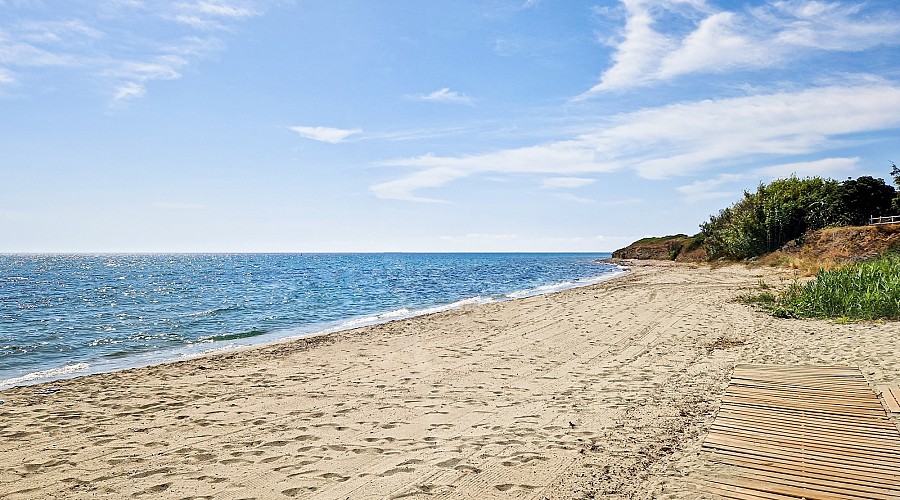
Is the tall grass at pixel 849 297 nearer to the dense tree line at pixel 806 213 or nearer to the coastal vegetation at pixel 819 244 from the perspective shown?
the coastal vegetation at pixel 819 244

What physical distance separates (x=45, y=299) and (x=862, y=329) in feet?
136

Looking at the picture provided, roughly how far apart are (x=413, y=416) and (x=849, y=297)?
605 inches

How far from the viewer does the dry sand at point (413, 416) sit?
6062 mm

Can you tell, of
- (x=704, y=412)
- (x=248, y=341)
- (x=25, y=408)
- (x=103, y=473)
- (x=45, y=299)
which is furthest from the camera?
(x=45, y=299)

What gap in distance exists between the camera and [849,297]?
55.8 feet

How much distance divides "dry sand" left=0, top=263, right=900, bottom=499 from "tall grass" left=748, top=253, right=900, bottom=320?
4.78 ft

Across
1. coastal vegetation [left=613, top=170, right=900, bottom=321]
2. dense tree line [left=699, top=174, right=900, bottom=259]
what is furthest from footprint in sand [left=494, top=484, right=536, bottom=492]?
dense tree line [left=699, top=174, right=900, bottom=259]

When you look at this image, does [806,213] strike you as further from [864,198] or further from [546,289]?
[546,289]

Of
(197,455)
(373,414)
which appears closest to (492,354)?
(373,414)

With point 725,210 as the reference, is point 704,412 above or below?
below

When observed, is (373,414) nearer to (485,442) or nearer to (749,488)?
(485,442)

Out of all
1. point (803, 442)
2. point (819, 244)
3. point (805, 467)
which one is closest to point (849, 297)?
point (803, 442)

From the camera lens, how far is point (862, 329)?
46.7ft

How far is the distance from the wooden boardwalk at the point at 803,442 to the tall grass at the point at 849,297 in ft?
Answer: 28.1
